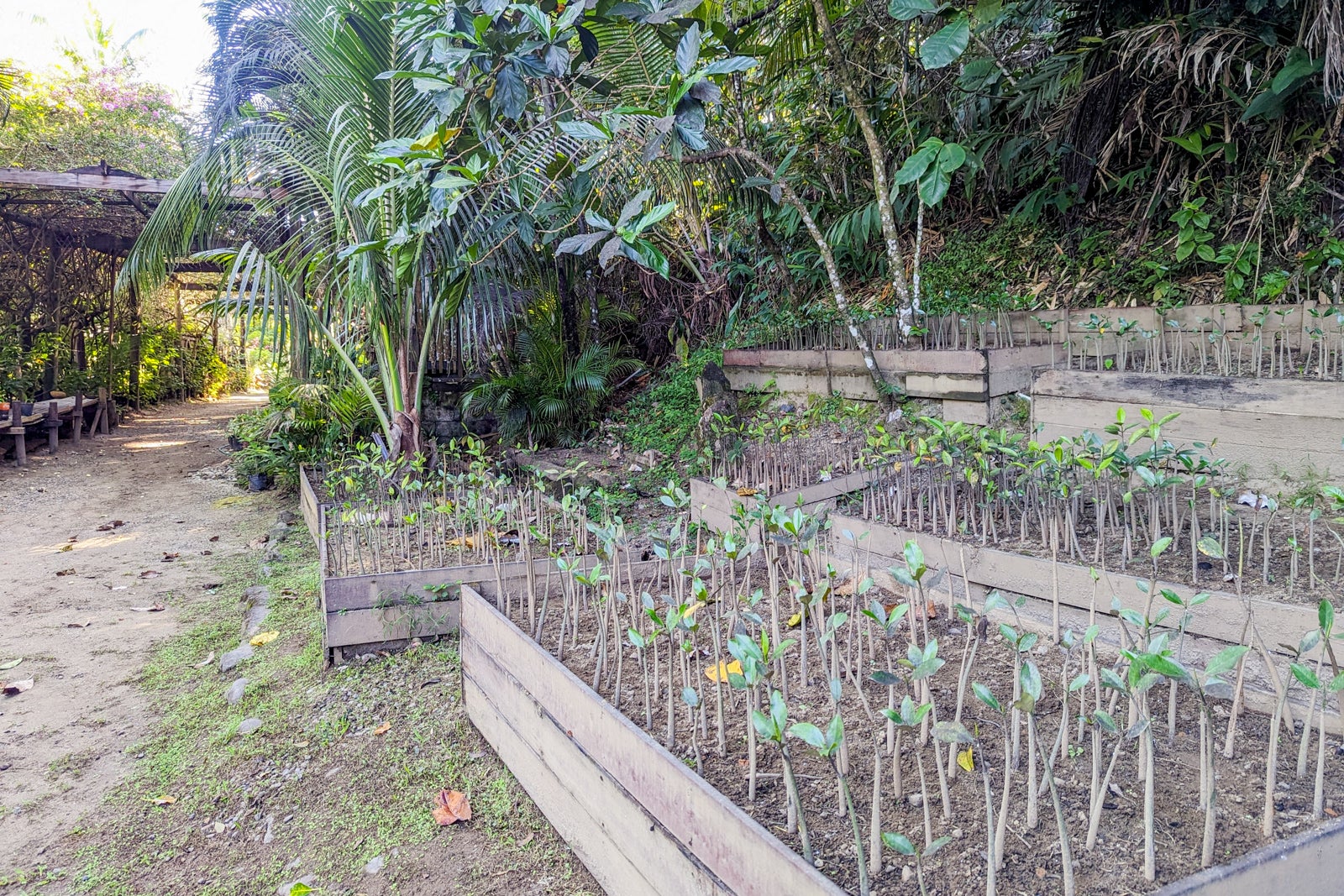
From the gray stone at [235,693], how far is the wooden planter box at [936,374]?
12.5ft

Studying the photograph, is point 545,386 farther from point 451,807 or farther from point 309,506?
point 451,807

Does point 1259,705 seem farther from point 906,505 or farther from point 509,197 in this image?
point 509,197

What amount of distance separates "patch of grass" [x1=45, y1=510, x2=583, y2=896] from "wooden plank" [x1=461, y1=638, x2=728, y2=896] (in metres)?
0.08

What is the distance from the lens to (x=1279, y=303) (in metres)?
4.49

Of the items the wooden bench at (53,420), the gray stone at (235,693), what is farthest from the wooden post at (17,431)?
the gray stone at (235,693)

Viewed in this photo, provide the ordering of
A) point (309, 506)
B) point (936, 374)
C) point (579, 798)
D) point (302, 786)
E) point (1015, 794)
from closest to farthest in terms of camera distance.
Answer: point (1015, 794)
point (579, 798)
point (302, 786)
point (936, 374)
point (309, 506)

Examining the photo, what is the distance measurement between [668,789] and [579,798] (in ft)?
1.47

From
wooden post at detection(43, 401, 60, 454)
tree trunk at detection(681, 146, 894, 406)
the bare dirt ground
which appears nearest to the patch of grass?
the bare dirt ground

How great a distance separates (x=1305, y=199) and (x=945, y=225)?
254 cm

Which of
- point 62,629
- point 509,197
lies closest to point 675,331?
point 509,197

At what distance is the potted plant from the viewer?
22.0 feet

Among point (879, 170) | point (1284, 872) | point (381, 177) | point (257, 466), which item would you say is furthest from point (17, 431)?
point (1284, 872)

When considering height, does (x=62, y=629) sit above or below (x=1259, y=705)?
below

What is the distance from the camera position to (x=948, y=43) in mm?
3049
